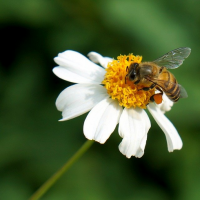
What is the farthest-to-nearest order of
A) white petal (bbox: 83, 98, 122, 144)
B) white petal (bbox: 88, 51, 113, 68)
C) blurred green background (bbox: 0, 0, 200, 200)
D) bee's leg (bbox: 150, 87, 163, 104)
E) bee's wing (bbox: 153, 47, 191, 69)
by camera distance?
1. blurred green background (bbox: 0, 0, 200, 200)
2. white petal (bbox: 88, 51, 113, 68)
3. bee's wing (bbox: 153, 47, 191, 69)
4. bee's leg (bbox: 150, 87, 163, 104)
5. white petal (bbox: 83, 98, 122, 144)

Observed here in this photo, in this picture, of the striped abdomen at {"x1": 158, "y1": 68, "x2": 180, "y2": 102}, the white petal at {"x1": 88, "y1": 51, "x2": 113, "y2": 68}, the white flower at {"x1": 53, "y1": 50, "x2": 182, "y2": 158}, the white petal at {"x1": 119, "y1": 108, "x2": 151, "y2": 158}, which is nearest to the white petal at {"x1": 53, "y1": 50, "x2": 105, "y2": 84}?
the white flower at {"x1": 53, "y1": 50, "x2": 182, "y2": 158}

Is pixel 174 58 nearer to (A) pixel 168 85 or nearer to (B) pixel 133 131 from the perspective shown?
(A) pixel 168 85

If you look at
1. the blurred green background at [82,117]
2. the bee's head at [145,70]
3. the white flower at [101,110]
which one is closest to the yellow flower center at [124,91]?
the white flower at [101,110]

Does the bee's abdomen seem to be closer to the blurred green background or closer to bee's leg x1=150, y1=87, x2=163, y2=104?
bee's leg x1=150, y1=87, x2=163, y2=104

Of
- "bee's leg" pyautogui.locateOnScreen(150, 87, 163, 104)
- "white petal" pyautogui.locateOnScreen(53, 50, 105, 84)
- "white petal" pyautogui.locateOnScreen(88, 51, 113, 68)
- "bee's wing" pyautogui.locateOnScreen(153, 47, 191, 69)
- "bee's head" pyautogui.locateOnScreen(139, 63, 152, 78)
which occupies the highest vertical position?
"bee's wing" pyautogui.locateOnScreen(153, 47, 191, 69)

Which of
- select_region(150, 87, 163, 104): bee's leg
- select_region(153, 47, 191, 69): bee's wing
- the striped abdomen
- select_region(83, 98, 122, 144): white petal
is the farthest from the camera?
select_region(153, 47, 191, 69): bee's wing

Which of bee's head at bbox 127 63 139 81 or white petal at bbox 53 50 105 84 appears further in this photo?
white petal at bbox 53 50 105 84

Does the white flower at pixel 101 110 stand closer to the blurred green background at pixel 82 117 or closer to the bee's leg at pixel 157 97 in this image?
the bee's leg at pixel 157 97
